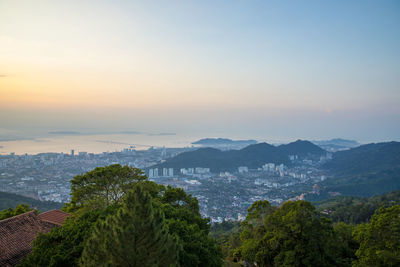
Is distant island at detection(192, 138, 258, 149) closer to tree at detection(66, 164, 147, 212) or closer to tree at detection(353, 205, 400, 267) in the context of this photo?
tree at detection(66, 164, 147, 212)

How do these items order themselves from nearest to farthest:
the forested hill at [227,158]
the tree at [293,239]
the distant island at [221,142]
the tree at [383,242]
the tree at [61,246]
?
1. the tree at [61,246]
2. the tree at [383,242]
3. the tree at [293,239]
4. the forested hill at [227,158]
5. the distant island at [221,142]

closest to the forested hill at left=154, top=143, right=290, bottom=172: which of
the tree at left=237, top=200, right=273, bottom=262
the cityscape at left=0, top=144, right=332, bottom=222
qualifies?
the cityscape at left=0, top=144, right=332, bottom=222

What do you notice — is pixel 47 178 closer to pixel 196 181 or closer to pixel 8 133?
pixel 8 133

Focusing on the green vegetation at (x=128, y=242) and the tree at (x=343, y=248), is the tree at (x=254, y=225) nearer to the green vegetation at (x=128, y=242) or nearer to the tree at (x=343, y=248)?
the tree at (x=343, y=248)

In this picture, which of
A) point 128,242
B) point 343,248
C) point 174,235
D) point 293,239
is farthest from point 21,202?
point 343,248

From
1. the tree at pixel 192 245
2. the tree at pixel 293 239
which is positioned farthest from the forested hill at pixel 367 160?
the tree at pixel 192 245

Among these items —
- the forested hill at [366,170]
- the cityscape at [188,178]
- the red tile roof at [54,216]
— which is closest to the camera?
the red tile roof at [54,216]
